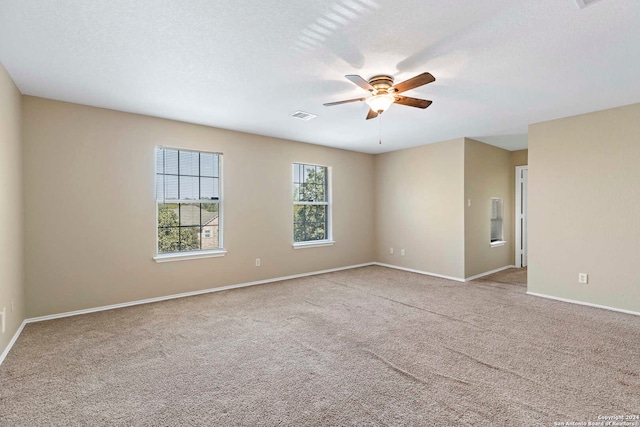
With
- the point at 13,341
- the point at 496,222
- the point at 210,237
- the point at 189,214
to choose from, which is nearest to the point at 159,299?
the point at 210,237

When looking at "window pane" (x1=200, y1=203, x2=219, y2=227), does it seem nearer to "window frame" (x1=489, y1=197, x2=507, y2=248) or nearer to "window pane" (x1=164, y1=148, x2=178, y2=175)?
"window pane" (x1=164, y1=148, x2=178, y2=175)

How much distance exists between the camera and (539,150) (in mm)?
4387

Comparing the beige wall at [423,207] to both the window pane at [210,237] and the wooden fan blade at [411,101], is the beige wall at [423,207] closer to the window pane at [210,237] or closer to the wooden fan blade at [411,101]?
the wooden fan blade at [411,101]

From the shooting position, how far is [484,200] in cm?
581

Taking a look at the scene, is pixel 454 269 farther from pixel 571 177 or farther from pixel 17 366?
pixel 17 366

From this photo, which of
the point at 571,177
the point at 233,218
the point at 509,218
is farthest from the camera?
the point at 509,218

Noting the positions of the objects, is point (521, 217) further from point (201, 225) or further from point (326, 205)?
point (201, 225)

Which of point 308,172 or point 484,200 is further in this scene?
point 308,172

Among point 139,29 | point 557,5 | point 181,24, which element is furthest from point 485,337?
point 139,29

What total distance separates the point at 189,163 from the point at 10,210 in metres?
2.04

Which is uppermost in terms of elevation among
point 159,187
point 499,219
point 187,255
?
point 159,187

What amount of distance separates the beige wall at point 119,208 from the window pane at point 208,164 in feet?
0.44

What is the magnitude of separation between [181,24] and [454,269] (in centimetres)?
523

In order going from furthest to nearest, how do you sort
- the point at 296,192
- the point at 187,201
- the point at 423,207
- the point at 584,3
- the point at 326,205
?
the point at 326,205 → the point at 423,207 → the point at 296,192 → the point at 187,201 → the point at 584,3
